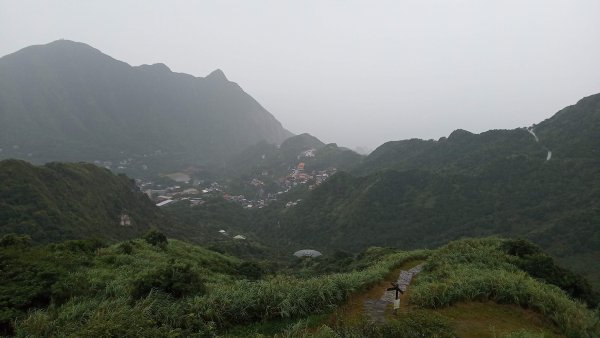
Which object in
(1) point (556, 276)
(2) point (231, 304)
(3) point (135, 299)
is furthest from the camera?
(1) point (556, 276)

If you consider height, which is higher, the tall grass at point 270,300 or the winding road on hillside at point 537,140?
the winding road on hillside at point 537,140

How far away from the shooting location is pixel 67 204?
4775 cm

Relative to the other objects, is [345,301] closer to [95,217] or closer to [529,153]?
[95,217]

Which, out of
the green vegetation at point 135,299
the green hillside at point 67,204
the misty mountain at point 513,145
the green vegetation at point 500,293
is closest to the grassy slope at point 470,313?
the green vegetation at point 500,293

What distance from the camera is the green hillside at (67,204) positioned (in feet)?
127

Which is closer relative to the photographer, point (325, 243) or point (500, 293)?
point (500, 293)

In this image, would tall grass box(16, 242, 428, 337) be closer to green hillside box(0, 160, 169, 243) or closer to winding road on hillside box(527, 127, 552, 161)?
green hillside box(0, 160, 169, 243)

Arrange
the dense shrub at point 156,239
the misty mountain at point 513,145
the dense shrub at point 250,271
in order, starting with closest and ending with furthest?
the dense shrub at point 250,271 < the dense shrub at point 156,239 < the misty mountain at point 513,145

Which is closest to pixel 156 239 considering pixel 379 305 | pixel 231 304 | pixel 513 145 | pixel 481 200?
pixel 231 304

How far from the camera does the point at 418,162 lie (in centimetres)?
10588

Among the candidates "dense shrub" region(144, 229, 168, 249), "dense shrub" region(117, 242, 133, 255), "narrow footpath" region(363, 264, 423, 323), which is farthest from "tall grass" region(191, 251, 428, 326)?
"dense shrub" region(144, 229, 168, 249)

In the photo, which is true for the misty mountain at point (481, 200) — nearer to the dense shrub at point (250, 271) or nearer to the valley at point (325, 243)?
the valley at point (325, 243)

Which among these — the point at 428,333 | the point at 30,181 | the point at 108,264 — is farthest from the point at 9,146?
→ the point at 428,333

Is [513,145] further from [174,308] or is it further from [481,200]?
[174,308]
